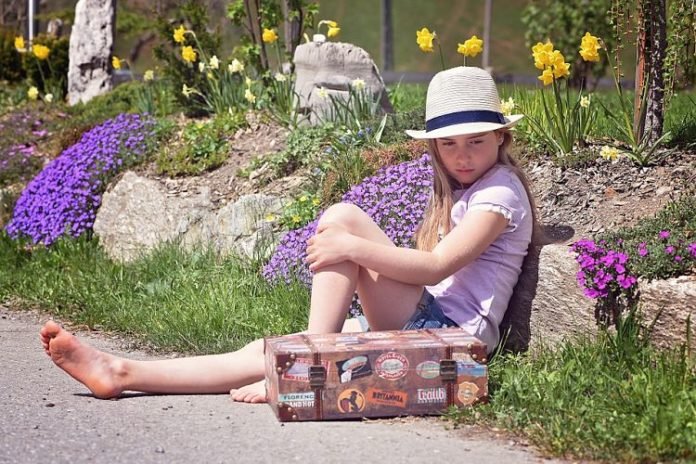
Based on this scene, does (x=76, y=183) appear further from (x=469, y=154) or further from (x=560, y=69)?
(x=469, y=154)

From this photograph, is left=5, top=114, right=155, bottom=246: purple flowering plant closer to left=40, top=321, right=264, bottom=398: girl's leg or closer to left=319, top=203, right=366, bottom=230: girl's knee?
left=40, top=321, right=264, bottom=398: girl's leg

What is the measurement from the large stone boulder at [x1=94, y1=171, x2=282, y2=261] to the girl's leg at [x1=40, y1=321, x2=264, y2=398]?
2.10 metres

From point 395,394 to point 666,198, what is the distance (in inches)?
74.0

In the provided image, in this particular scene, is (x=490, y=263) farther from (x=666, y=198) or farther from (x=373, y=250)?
(x=666, y=198)

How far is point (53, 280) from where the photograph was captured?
6.58 metres

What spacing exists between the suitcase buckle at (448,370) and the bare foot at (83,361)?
1.23 m

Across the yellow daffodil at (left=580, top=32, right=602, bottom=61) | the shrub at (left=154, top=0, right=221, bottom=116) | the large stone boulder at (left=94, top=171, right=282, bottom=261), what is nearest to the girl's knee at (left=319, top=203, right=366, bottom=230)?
the yellow daffodil at (left=580, top=32, right=602, bottom=61)

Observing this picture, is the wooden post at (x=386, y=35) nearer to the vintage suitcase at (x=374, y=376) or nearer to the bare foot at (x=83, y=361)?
the bare foot at (x=83, y=361)

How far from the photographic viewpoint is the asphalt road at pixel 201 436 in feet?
11.2

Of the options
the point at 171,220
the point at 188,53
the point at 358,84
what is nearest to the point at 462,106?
the point at 358,84

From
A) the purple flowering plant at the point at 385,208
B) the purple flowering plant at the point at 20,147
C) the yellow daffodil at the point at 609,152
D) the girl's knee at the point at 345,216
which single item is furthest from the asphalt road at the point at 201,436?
the purple flowering plant at the point at 20,147

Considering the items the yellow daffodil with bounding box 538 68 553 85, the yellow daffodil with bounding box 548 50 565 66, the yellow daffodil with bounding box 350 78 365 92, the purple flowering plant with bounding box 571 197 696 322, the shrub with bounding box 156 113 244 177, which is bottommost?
the shrub with bounding box 156 113 244 177

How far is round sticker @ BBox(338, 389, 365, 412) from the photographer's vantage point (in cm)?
378

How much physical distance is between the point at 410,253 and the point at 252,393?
809 millimetres
